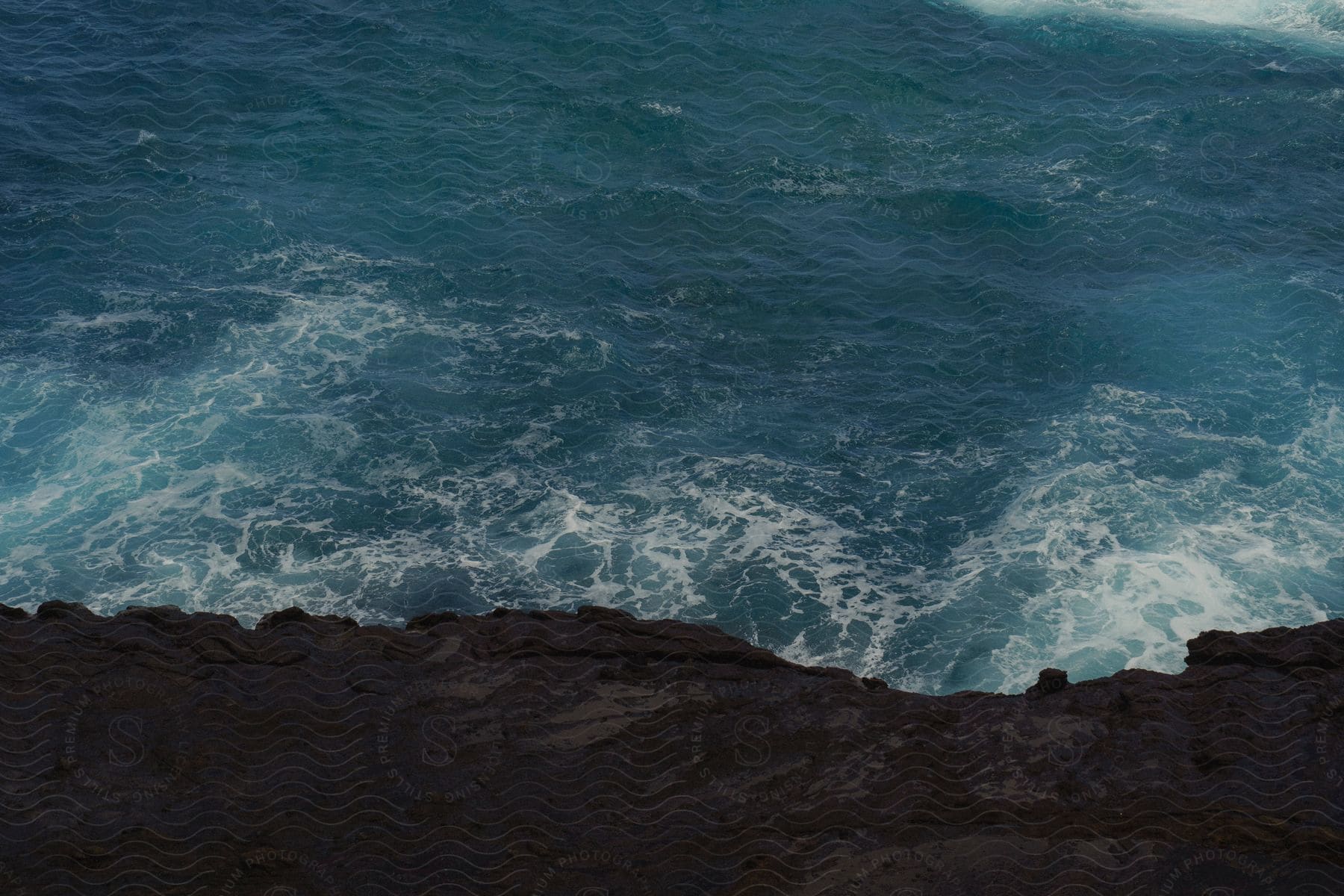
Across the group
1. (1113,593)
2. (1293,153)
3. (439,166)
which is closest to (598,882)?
(1113,593)

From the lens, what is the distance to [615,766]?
26.7 metres

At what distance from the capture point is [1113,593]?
3800 cm

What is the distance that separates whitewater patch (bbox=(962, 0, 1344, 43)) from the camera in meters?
68.6

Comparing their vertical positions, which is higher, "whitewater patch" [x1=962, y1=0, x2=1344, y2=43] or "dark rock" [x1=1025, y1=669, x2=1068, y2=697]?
"whitewater patch" [x1=962, y1=0, x2=1344, y2=43]

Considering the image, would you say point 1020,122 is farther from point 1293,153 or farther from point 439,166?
point 439,166

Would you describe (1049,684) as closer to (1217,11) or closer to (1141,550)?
(1141,550)

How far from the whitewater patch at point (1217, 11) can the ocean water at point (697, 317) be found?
0.30m

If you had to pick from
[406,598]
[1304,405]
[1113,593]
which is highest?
[1304,405]

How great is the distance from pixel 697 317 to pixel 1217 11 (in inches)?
1655

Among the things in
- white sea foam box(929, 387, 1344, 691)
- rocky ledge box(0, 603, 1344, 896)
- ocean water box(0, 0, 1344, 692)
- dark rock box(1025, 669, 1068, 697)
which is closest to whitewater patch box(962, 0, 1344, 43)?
ocean water box(0, 0, 1344, 692)

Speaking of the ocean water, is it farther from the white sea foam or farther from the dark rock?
the dark rock

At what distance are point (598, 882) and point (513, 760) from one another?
3603 millimetres

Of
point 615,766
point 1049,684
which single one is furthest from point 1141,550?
point 615,766

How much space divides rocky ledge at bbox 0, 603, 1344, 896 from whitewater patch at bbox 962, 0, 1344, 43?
161 ft
